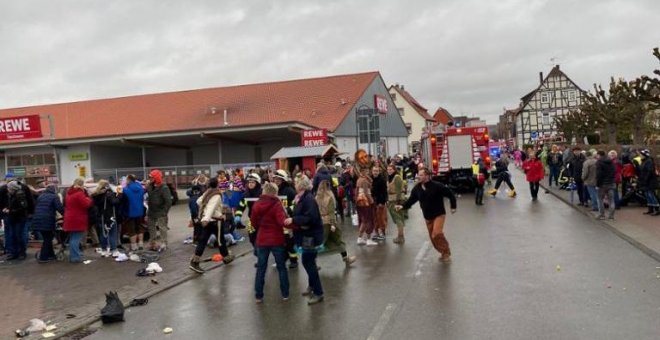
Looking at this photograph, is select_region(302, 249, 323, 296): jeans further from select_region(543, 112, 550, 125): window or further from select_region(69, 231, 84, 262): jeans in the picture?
select_region(543, 112, 550, 125): window

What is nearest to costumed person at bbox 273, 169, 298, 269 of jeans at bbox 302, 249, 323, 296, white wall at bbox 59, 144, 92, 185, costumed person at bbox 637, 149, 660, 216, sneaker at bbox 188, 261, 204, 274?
sneaker at bbox 188, 261, 204, 274

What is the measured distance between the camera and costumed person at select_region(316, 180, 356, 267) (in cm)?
948

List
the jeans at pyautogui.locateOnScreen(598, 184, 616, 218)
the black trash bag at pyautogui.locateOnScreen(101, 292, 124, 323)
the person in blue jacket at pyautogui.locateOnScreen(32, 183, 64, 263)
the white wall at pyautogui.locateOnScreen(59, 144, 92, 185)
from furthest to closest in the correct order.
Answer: the white wall at pyautogui.locateOnScreen(59, 144, 92, 185), the jeans at pyautogui.locateOnScreen(598, 184, 616, 218), the person in blue jacket at pyautogui.locateOnScreen(32, 183, 64, 263), the black trash bag at pyautogui.locateOnScreen(101, 292, 124, 323)

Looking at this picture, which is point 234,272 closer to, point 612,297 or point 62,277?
point 62,277

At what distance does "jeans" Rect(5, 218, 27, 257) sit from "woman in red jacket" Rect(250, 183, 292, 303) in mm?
6821

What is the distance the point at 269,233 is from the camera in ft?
25.1

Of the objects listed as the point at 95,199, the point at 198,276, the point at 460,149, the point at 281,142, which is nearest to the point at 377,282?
the point at 198,276

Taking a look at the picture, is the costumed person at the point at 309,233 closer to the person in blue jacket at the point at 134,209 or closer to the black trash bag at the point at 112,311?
the black trash bag at the point at 112,311

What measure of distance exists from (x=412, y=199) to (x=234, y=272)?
11.4ft

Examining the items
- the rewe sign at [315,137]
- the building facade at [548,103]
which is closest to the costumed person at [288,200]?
the rewe sign at [315,137]

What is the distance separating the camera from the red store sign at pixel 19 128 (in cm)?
2405

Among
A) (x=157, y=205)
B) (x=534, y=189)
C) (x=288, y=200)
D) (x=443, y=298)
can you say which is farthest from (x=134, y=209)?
(x=534, y=189)

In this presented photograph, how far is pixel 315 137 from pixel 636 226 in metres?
17.2

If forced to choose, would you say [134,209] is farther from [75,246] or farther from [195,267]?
[195,267]
